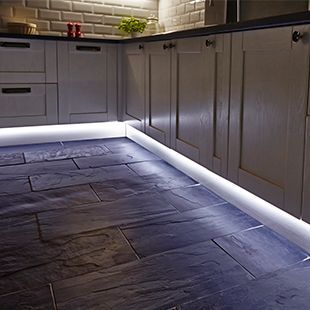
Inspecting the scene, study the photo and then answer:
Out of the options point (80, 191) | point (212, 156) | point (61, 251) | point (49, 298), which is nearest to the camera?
point (49, 298)

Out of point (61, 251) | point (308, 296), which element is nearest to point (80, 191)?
point (61, 251)

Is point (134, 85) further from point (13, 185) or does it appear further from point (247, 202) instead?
point (247, 202)

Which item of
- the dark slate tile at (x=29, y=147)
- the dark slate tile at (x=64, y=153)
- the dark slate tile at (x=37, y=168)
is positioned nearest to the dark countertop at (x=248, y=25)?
the dark slate tile at (x=64, y=153)

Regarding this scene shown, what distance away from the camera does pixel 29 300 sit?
121 centimetres

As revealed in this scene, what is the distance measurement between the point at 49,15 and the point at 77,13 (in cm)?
27

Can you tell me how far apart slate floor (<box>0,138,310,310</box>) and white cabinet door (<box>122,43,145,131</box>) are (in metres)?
0.77

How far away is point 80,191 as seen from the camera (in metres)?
2.21

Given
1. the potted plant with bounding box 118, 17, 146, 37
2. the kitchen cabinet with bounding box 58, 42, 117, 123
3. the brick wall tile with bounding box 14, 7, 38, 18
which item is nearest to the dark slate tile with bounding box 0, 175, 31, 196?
the kitchen cabinet with bounding box 58, 42, 117, 123

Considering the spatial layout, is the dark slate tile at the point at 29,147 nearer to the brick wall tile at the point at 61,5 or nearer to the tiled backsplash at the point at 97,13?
the tiled backsplash at the point at 97,13

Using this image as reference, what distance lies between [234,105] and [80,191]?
1.00 m

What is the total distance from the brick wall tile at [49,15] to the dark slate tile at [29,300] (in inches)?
114

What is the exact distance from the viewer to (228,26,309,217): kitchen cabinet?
1.40 m

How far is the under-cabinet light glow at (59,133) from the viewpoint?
10.6 ft

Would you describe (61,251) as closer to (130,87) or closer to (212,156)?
(212,156)
